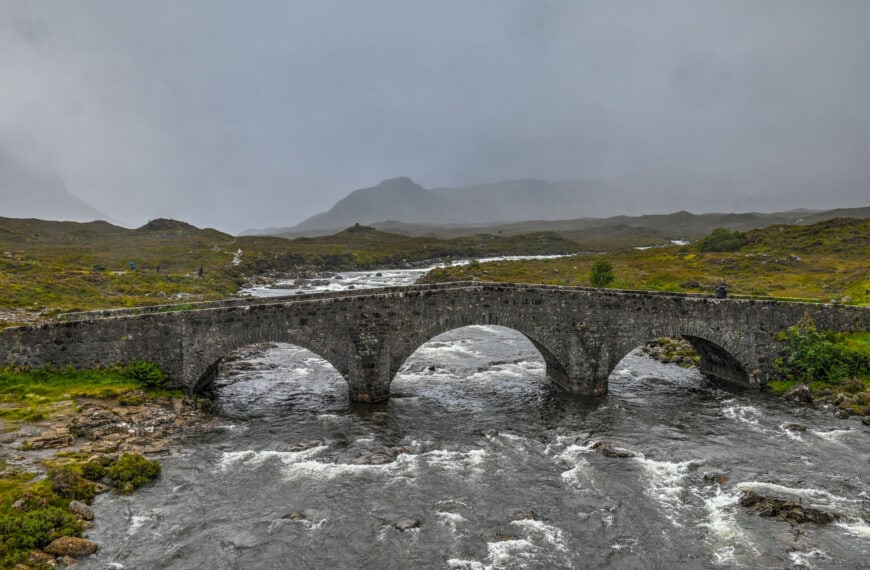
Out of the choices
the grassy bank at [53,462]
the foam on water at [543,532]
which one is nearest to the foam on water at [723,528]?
the foam on water at [543,532]

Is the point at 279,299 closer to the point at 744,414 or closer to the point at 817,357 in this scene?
the point at 744,414

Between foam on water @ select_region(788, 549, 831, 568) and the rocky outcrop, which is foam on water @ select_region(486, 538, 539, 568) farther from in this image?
the rocky outcrop

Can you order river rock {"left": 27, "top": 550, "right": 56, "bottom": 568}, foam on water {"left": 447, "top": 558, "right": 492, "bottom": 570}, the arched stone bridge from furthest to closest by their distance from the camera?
the arched stone bridge → foam on water {"left": 447, "top": 558, "right": 492, "bottom": 570} → river rock {"left": 27, "top": 550, "right": 56, "bottom": 568}

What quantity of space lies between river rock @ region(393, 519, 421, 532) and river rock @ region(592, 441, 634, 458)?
10668 mm

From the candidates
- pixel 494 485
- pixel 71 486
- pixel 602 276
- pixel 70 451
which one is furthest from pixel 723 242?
pixel 71 486

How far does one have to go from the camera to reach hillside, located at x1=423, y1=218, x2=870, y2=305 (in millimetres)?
55944

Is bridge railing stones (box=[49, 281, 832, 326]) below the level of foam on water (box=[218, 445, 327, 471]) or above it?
above

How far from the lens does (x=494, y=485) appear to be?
21578mm

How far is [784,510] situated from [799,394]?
14870 millimetres

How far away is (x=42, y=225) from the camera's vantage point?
151 metres

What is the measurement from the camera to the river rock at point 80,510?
17750 mm

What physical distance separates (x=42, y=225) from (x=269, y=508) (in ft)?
570

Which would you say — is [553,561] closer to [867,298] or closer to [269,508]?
[269,508]

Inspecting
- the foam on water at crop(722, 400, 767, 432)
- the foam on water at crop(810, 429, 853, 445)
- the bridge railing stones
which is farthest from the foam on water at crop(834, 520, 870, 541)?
the bridge railing stones
